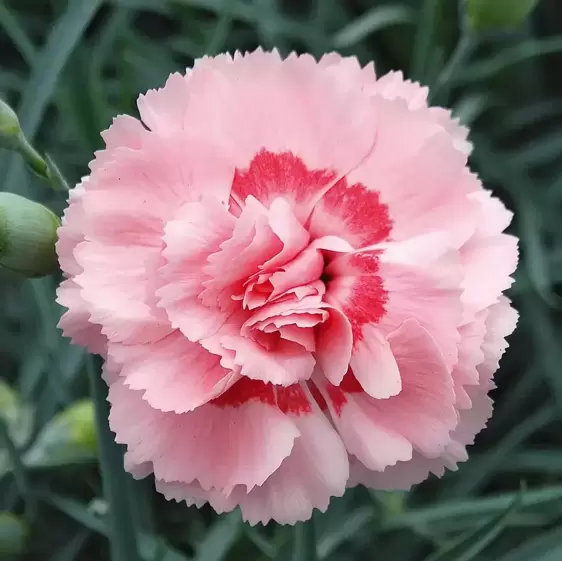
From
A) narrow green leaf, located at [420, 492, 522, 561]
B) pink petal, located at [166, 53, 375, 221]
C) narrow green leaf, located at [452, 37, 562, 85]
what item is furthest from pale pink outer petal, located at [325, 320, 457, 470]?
narrow green leaf, located at [452, 37, 562, 85]

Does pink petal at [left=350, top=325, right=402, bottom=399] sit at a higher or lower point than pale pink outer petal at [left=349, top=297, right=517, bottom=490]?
higher

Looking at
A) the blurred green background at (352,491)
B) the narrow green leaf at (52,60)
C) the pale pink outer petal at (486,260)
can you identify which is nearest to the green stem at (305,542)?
the blurred green background at (352,491)

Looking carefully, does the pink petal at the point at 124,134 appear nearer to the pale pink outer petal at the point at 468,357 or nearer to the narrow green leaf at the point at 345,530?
the pale pink outer petal at the point at 468,357

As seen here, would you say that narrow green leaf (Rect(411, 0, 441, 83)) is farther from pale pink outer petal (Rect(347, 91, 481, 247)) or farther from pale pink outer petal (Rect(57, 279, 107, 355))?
pale pink outer petal (Rect(57, 279, 107, 355))

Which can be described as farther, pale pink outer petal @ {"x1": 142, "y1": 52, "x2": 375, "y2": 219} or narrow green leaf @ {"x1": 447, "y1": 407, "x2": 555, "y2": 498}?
narrow green leaf @ {"x1": 447, "y1": 407, "x2": 555, "y2": 498}

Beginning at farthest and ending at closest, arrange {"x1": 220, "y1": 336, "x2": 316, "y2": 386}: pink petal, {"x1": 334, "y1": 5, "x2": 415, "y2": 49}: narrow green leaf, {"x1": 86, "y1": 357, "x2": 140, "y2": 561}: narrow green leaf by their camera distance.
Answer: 1. {"x1": 334, "y1": 5, "x2": 415, "y2": 49}: narrow green leaf
2. {"x1": 86, "y1": 357, "x2": 140, "y2": 561}: narrow green leaf
3. {"x1": 220, "y1": 336, "x2": 316, "y2": 386}: pink petal

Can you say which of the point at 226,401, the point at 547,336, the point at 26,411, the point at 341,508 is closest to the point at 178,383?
the point at 226,401

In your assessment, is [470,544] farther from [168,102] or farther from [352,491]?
[168,102]
